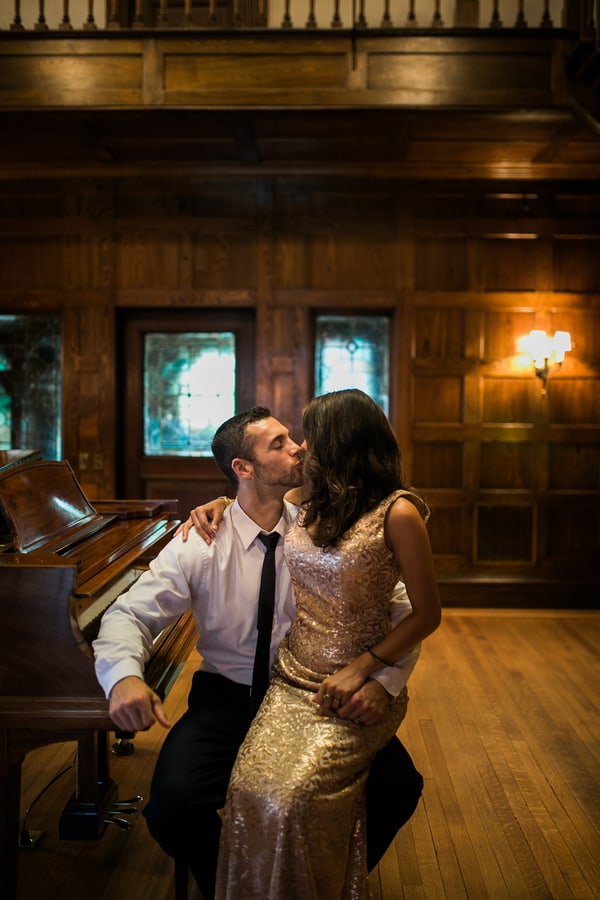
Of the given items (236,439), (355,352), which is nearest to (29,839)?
(236,439)

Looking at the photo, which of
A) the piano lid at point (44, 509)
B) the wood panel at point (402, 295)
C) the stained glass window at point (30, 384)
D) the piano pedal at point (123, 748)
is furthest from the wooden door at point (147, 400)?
the piano lid at point (44, 509)

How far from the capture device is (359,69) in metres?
4.54

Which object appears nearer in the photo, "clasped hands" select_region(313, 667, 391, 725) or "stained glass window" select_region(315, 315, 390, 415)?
"clasped hands" select_region(313, 667, 391, 725)

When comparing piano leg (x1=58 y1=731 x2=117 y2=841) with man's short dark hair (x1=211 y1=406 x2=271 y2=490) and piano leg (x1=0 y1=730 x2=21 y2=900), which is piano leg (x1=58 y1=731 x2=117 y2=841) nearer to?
piano leg (x1=0 y1=730 x2=21 y2=900)

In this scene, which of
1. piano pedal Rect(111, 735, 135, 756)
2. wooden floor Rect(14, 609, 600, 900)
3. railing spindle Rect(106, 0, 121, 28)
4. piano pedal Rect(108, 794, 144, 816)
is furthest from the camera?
railing spindle Rect(106, 0, 121, 28)

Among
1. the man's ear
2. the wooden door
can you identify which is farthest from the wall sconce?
the man's ear

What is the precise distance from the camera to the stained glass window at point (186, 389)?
592 cm

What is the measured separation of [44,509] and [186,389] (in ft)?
12.2

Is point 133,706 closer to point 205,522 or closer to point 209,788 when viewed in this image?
point 209,788

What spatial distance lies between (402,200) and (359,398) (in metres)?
4.17

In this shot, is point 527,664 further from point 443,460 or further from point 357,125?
point 357,125

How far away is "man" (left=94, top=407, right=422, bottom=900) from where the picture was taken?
176 cm

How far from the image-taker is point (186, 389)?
5934mm

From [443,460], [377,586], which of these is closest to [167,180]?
[443,460]
